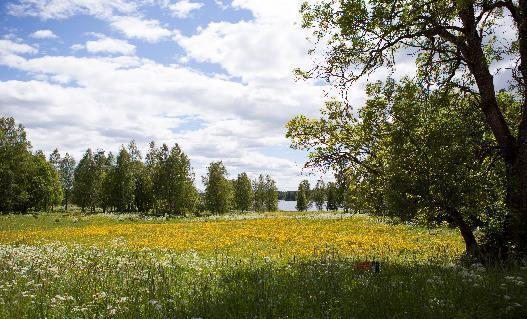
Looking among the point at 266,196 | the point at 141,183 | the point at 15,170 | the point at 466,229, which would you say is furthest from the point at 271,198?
the point at 466,229

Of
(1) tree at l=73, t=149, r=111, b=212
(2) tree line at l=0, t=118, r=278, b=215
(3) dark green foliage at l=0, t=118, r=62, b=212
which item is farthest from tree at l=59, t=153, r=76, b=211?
(3) dark green foliage at l=0, t=118, r=62, b=212

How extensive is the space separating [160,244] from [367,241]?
1141cm

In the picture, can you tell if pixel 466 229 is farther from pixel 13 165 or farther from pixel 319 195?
pixel 319 195

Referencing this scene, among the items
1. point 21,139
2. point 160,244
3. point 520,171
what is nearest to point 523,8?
point 520,171

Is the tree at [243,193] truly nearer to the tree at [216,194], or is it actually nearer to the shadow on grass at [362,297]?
the tree at [216,194]

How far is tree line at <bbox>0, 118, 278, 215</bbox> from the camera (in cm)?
6669

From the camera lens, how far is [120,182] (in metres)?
82.1

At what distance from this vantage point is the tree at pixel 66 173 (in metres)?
116

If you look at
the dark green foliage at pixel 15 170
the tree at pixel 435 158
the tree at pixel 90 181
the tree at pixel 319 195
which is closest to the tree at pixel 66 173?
the tree at pixel 90 181

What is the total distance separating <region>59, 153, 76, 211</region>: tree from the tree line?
2.97m

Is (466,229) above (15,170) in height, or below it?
below

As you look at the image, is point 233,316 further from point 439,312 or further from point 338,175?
point 338,175

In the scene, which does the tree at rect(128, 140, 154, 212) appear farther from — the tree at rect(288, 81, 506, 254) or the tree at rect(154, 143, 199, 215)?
the tree at rect(288, 81, 506, 254)

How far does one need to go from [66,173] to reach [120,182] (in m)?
48.1
